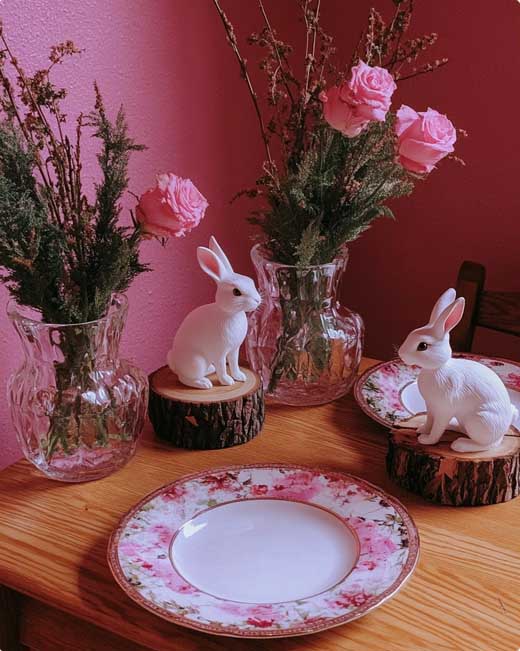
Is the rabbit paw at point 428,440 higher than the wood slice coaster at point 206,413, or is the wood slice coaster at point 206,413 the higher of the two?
the rabbit paw at point 428,440

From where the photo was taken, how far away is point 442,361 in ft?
3.42

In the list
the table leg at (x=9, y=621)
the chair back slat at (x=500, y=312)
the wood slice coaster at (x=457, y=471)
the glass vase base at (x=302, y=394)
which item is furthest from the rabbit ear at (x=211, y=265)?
the chair back slat at (x=500, y=312)

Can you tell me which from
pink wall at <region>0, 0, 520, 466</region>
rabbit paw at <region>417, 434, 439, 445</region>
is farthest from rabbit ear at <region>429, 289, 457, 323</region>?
pink wall at <region>0, 0, 520, 466</region>

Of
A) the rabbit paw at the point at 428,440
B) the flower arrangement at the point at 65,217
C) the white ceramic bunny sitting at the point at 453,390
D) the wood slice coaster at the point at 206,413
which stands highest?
the flower arrangement at the point at 65,217

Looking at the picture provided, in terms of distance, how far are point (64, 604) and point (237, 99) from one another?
3.88 feet

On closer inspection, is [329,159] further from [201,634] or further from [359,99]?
[201,634]

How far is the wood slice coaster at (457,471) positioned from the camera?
1.02 meters

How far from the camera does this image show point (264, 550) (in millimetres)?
974

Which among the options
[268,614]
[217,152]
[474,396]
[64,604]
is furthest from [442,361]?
[217,152]

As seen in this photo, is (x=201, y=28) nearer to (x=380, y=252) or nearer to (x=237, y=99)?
(x=237, y=99)

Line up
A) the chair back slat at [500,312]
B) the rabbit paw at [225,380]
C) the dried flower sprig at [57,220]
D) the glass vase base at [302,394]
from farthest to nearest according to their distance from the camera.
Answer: the chair back slat at [500,312] < the glass vase base at [302,394] < the rabbit paw at [225,380] < the dried flower sprig at [57,220]

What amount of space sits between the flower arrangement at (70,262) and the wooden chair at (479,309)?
68cm

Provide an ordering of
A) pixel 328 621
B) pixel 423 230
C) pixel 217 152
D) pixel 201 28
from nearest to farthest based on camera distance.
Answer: pixel 328 621, pixel 201 28, pixel 217 152, pixel 423 230

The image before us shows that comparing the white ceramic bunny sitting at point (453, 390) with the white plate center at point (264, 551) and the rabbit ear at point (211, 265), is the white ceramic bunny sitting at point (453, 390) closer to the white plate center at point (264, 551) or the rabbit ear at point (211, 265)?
the white plate center at point (264, 551)
